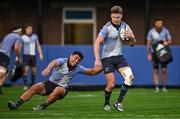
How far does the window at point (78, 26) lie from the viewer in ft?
92.1

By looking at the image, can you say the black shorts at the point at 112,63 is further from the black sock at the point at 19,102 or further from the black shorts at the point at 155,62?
the black shorts at the point at 155,62

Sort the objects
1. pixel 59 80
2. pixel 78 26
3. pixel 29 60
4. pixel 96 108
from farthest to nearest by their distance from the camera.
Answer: pixel 78 26 < pixel 29 60 < pixel 96 108 < pixel 59 80

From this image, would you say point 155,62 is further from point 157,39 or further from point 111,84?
point 111,84

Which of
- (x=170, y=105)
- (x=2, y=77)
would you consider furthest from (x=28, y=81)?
(x=170, y=105)

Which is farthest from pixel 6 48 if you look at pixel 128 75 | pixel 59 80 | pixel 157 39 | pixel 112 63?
pixel 157 39

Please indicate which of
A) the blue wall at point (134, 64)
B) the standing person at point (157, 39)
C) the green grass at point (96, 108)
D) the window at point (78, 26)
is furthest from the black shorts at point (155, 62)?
the window at point (78, 26)

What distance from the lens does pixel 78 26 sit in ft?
92.7

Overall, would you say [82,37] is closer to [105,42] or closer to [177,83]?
[177,83]

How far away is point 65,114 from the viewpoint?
13.0 m

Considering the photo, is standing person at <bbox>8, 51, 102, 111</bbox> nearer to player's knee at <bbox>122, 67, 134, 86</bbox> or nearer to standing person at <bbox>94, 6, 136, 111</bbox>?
standing person at <bbox>94, 6, 136, 111</bbox>

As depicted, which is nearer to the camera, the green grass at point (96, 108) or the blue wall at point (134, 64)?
the green grass at point (96, 108)

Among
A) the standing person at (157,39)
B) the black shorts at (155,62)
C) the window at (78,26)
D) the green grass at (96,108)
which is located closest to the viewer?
the green grass at (96,108)

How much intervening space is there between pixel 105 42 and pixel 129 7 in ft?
47.6

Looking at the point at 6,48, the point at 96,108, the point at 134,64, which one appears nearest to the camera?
the point at 96,108
